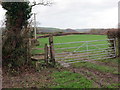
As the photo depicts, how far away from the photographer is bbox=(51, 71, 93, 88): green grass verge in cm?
526

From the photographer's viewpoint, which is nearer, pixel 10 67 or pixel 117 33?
pixel 10 67

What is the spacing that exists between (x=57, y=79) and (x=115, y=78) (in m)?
2.58

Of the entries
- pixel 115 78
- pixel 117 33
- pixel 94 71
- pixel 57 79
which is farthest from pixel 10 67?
pixel 117 33

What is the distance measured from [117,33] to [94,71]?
440 centimetres

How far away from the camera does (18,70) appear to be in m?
7.18

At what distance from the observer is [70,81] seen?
5766 millimetres

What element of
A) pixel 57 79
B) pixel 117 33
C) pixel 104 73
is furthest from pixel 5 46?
pixel 117 33

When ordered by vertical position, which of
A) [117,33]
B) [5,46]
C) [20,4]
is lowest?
[5,46]

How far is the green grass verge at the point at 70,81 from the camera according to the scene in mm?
5262

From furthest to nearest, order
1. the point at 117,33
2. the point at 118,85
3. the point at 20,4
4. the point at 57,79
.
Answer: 1. the point at 20,4
2. the point at 117,33
3. the point at 57,79
4. the point at 118,85

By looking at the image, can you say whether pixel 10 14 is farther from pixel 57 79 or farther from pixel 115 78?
pixel 115 78

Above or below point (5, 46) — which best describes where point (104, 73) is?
below

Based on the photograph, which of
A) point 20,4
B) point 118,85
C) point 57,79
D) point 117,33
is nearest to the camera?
point 118,85

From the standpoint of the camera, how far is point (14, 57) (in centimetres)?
753
